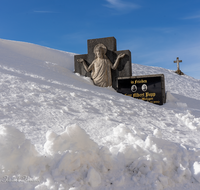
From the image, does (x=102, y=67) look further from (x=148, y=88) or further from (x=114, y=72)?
(x=148, y=88)

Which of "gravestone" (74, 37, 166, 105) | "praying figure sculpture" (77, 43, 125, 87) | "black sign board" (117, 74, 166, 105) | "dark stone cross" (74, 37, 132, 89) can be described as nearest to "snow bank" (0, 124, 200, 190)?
"black sign board" (117, 74, 166, 105)

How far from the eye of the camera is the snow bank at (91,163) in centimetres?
210

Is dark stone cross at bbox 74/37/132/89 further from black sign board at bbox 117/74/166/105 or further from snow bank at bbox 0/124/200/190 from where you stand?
snow bank at bbox 0/124/200/190

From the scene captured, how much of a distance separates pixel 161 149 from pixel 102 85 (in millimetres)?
5896

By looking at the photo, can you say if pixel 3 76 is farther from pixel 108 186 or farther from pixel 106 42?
pixel 108 186

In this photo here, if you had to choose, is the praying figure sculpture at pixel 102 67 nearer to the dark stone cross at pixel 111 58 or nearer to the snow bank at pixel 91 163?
the dark stone cross at pixel 111 58

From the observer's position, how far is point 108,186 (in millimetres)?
2143

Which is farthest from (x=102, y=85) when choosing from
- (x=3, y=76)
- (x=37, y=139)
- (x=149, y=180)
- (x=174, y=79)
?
(x=174, y=79)

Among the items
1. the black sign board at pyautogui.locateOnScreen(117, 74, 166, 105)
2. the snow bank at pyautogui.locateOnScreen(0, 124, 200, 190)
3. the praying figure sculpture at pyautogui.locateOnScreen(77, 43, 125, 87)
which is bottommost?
the snow bank at pyautogui.locateOnScreen(0, 124, 200, 190)

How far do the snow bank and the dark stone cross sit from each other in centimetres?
593

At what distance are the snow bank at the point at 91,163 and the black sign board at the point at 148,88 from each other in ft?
16.1

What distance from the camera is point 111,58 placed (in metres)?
8.69

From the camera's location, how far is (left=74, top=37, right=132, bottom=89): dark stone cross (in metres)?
8.48

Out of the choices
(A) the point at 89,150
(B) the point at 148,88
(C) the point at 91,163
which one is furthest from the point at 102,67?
(C) the point at 91,163
